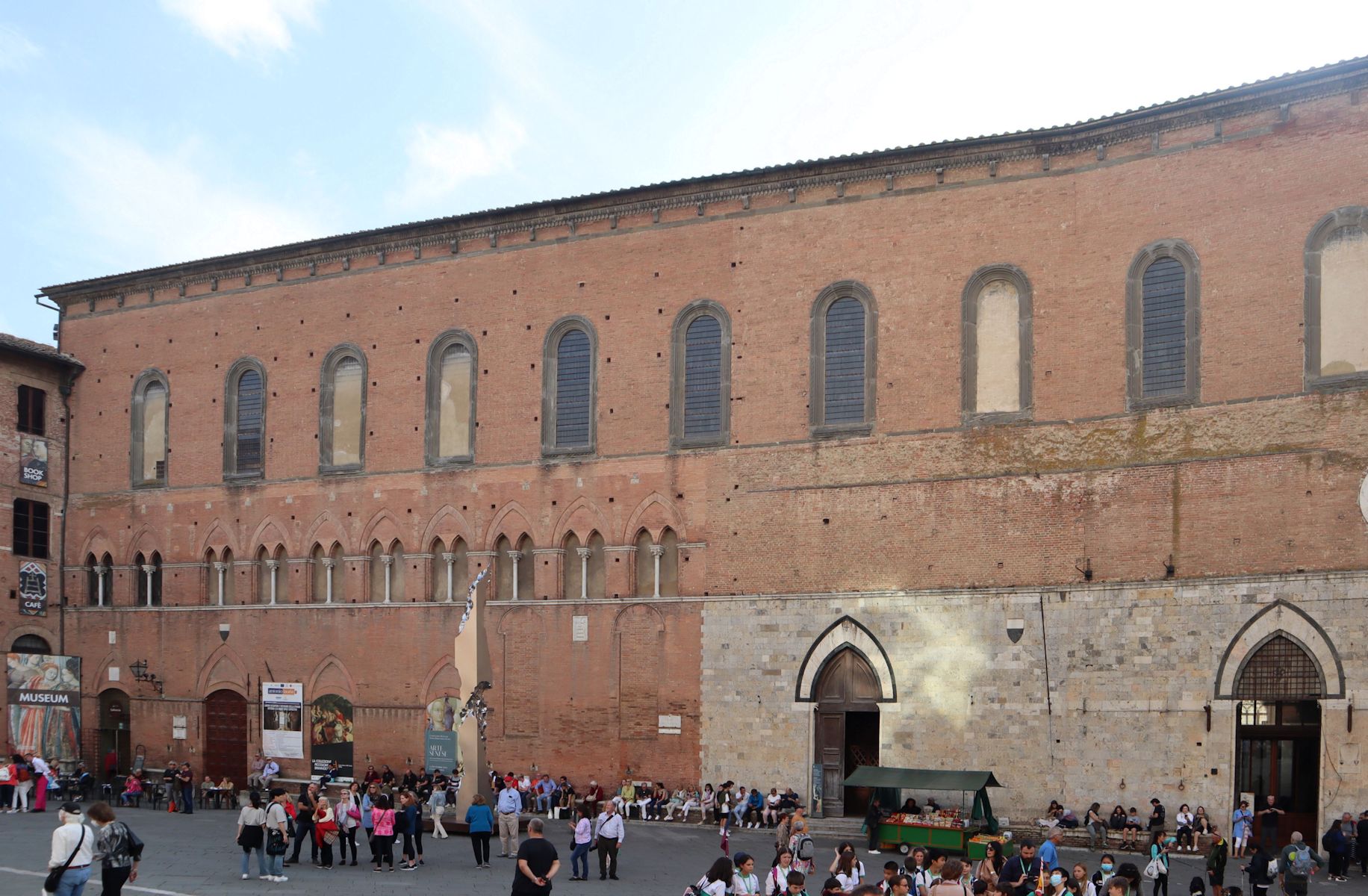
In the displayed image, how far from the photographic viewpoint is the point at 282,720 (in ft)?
119

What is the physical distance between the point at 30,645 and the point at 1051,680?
2655 cm

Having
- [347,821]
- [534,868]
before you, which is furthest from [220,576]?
[534,868]

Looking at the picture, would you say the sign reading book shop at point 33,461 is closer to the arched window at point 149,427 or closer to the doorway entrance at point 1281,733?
the arched window at point 149,427

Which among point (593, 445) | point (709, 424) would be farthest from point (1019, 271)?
point (593, 445)

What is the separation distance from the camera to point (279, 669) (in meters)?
36.4

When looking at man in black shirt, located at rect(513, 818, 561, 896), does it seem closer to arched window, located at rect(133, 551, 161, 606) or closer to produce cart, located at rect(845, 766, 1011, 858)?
produce cart, located at rect(845, 766, 1011, 858)

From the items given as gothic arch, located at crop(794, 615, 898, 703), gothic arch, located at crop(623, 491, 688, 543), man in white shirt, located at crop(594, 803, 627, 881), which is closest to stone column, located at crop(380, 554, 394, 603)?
gothic arch, located at crop(623, 491, 688, 543)

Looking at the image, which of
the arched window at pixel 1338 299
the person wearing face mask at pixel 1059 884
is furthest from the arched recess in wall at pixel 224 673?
the person wearing face mask at pixel 1059 884

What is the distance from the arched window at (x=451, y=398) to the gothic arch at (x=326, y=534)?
3.04 meters

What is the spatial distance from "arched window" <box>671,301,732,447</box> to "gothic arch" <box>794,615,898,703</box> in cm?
494

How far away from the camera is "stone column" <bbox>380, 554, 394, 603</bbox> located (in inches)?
1388

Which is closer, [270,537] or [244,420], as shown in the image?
[270,537]

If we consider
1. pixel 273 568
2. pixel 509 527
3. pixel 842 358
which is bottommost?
pixel 273 568

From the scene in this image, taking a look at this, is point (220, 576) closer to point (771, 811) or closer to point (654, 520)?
point (654, 520)
